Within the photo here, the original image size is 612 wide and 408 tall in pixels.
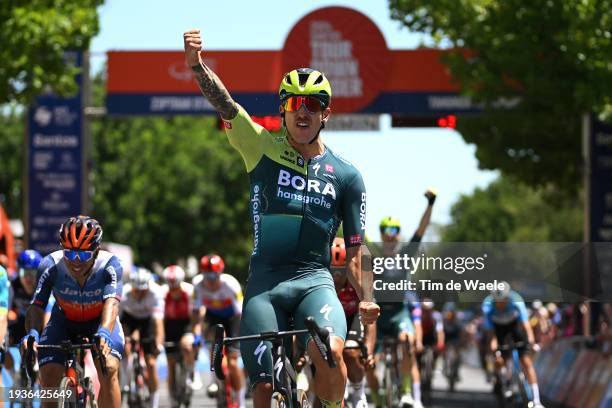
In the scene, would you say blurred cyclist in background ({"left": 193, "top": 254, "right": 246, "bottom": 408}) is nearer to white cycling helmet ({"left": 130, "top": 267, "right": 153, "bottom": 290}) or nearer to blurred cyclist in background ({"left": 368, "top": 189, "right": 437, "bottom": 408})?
white cycling helmet ({"left": 130, "top": 267, "right": 153, "bottom": 290})

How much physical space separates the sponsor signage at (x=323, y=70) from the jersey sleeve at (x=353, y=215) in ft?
55.6

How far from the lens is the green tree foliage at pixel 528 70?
70.2 feet

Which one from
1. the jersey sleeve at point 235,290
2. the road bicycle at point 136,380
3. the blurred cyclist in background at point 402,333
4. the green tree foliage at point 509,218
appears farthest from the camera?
the green tree foliage at point 509,218

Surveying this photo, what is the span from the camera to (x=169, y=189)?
69875mm

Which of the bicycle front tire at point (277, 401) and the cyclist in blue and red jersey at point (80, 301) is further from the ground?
the cyclist in blue and red jersey at point (80, 301)

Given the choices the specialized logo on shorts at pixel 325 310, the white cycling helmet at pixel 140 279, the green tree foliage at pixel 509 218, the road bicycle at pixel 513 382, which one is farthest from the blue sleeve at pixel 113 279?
the green tree foliage at pixel 509 218

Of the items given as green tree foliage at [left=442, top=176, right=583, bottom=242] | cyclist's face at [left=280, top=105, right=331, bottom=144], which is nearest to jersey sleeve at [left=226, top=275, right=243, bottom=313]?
cyclist's face at [left=280, top=105, right=331, bottom=144]

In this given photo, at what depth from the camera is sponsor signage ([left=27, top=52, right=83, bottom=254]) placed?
91.8ft

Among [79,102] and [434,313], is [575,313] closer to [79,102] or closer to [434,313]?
[434,313]

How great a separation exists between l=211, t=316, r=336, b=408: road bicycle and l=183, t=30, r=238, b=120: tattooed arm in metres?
1.18

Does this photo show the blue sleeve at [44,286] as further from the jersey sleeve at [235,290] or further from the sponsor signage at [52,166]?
the sponsor signage at [52,166]

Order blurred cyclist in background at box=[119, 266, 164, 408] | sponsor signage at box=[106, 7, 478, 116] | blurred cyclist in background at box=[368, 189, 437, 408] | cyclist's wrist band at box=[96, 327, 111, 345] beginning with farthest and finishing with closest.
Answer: sponsor signage at box=[106, 7, 478, 116] → blurred cyclist in background at box=[119, 266, 164, 408] → blurred cyclist in background at box=[368, 189, 437, 408] → cyclist's wrist band at box=[96, 327, 111, 345]

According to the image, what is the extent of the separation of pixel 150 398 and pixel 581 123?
1100cm

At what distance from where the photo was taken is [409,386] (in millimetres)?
17172
